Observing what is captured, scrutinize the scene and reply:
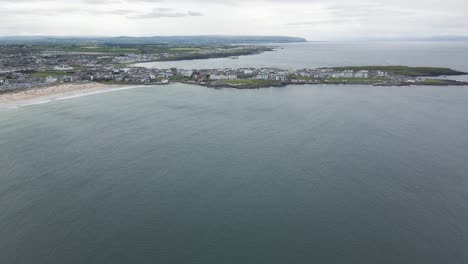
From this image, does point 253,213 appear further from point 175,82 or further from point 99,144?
point 175,82

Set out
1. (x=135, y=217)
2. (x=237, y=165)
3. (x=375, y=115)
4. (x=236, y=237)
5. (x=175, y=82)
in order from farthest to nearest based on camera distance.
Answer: (x=175, y=82) < (x=375, y=115) < (x=237, y=165) < (x=135, y=217) < (x=236, y=237)

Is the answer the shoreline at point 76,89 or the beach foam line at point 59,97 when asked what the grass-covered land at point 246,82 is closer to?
the shoreline at point 76,89

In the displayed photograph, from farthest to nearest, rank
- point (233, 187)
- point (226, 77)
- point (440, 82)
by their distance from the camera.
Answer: point (226, 77) < point (440, 82) < point (233, 187)

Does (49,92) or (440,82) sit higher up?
(440,82)

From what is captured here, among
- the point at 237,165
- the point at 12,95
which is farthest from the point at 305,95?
the point at 12,95

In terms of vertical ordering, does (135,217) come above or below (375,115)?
below

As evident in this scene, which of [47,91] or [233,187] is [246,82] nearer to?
[47,91]

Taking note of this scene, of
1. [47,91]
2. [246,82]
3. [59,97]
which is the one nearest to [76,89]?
[47,91]
